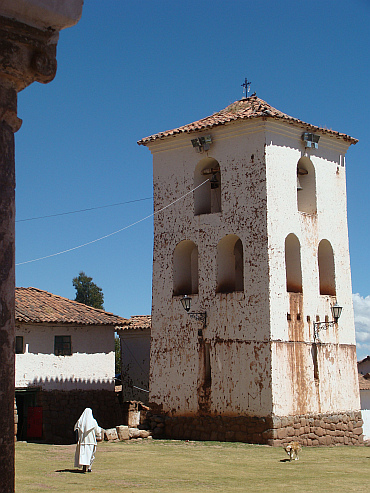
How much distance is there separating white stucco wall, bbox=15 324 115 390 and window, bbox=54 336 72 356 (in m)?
0.14

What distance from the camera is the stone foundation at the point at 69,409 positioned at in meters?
23.5

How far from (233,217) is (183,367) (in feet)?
16.2

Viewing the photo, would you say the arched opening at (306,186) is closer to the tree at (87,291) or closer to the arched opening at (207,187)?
the arched opening at (207,187)

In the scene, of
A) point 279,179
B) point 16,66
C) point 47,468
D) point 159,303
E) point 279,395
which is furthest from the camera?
point 159,303

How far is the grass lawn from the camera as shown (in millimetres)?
11852

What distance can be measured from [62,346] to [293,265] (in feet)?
31.1

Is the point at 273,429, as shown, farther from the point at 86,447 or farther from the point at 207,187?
the point at 207,187

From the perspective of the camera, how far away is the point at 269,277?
64.1ft

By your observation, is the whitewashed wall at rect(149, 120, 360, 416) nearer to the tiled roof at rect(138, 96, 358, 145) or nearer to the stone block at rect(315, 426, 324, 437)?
the tiled roof at rect(138, 96, 358, 145)

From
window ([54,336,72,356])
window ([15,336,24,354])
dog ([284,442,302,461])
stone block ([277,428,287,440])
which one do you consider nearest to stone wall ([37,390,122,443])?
window ([54,336,72,356])

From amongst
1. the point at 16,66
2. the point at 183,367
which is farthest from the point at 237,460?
the point at 16,66

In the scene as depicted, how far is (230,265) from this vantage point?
21281 millimetres

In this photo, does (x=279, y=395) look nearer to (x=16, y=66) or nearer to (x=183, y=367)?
(x=183, y=367)

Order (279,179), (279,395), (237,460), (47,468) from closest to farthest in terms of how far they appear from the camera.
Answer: (47,468)
(237,460)
(279,395)
(279,179)
